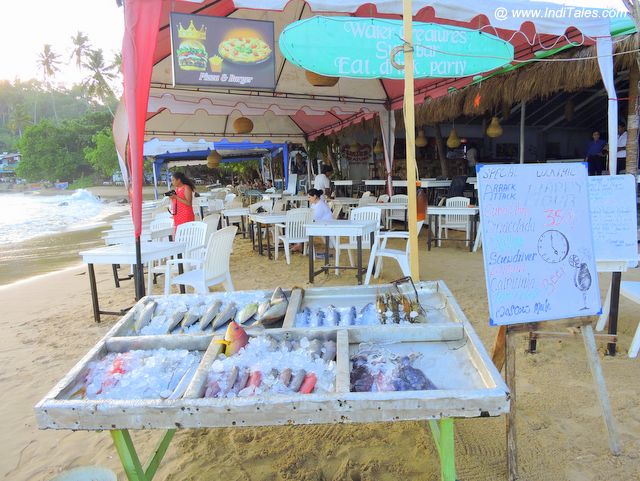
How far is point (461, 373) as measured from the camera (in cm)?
169

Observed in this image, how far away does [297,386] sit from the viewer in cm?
156

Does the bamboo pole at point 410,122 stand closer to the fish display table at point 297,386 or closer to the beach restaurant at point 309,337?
the beach restaurant at point 309,337

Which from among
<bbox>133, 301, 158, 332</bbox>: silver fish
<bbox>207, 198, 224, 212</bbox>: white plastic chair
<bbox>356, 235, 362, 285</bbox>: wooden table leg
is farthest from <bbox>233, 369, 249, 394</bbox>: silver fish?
<bbox>207, 198, 224, 212</bbox>: white plastic chair

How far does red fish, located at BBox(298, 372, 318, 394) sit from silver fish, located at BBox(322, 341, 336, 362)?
6.1 inches

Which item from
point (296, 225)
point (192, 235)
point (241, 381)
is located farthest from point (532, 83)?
point (241, 381)

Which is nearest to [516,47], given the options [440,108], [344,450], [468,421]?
[440,108]

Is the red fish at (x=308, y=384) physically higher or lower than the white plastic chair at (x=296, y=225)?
lower

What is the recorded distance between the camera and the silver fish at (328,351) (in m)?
1.77

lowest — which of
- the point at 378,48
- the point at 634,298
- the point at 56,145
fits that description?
the point at 634,298

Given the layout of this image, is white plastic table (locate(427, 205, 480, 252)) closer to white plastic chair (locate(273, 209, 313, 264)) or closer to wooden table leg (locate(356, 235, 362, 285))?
white plastic chair (locate(273, 209, 313, 264))

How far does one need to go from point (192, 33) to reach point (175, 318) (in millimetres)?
3104

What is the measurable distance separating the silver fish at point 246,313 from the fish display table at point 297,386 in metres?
0.21

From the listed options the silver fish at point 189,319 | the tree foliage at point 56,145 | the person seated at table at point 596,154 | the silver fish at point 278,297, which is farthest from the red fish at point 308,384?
the tree foliage at point 56,145

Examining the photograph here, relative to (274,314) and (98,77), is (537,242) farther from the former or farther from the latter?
(98,77)
